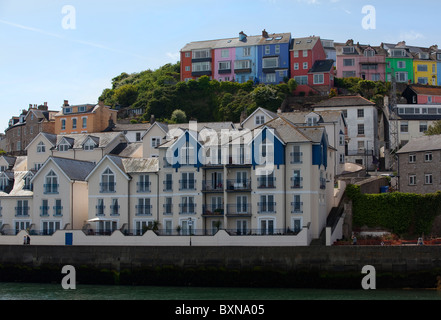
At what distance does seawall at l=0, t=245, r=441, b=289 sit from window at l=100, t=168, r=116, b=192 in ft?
24.5

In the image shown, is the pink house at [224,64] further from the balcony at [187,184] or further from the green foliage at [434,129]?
the balcony at [187,184]

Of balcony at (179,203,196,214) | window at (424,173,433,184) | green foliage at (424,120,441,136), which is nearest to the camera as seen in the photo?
balcony at (179,203,196,214)

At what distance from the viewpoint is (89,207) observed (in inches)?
2233

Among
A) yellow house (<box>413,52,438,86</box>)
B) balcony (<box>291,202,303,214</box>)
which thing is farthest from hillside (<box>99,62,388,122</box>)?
balcony (<box>291,202,303,214</box>)

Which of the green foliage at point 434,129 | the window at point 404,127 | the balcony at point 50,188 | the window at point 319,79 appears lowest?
the balcony at point 50,188

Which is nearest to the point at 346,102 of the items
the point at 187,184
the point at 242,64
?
the point at 242,64

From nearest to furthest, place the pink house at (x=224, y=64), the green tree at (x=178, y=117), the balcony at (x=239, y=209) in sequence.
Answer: the balcony at (x=239, y=209) → the green tree at (x=178, y=117) → the pink house at (x=224, y=64)

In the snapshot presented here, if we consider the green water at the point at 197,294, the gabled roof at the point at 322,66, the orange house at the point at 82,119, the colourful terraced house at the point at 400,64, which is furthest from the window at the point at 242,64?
the green water at the point at 197,294

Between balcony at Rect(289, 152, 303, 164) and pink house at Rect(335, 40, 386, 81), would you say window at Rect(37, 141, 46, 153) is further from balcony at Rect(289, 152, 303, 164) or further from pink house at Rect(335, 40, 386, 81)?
pink house at Rect(335, 40, 386, 81)

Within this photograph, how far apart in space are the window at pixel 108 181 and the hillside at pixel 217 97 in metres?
31.8

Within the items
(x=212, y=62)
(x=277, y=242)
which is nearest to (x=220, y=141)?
(x=277, y=242)

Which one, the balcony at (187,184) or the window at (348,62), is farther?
the window at (348,62)

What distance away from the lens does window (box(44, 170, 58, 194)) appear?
189 ft

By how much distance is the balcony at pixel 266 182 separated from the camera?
52406mm
